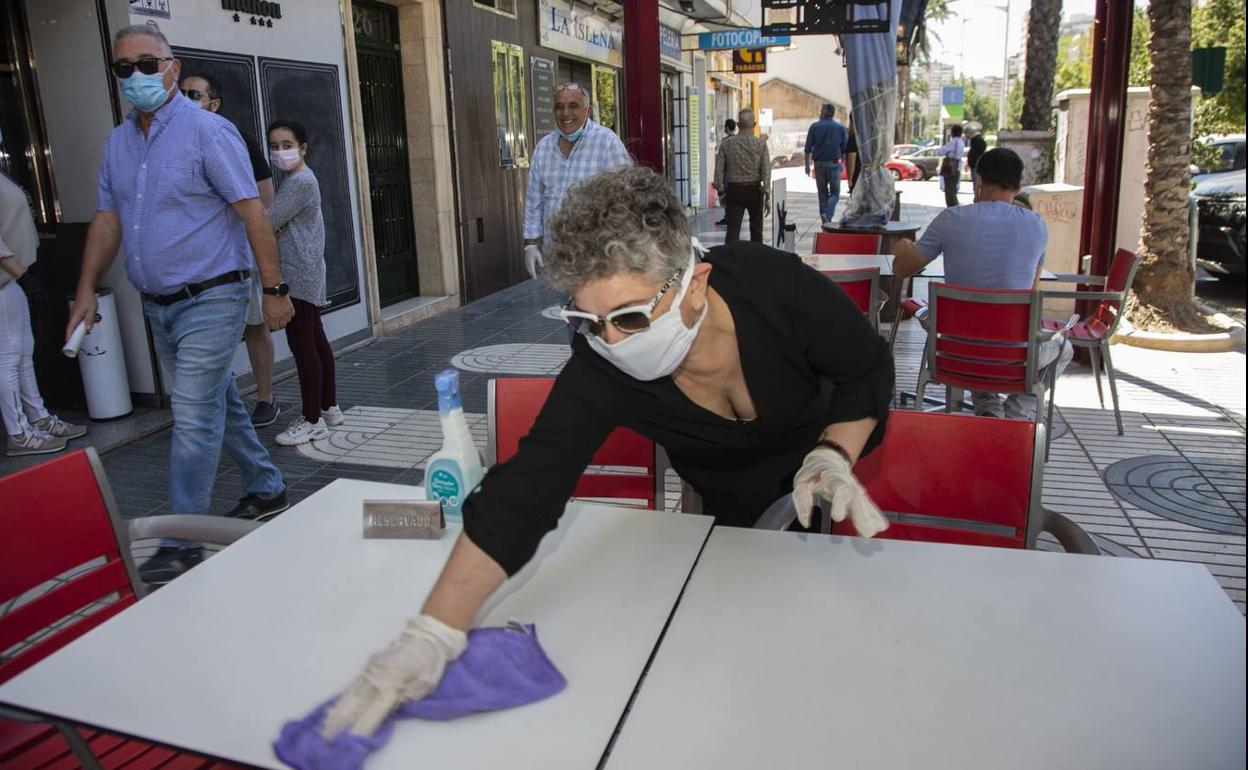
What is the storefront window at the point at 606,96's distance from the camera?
13.7m

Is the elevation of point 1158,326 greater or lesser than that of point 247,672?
lesser

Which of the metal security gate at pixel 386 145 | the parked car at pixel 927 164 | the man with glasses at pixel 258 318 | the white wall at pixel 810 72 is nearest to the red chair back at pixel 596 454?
the man with glasses at pixel 258 318

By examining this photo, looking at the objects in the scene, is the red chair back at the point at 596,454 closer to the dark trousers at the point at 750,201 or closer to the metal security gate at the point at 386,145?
the metal security gate at the point at 386,145

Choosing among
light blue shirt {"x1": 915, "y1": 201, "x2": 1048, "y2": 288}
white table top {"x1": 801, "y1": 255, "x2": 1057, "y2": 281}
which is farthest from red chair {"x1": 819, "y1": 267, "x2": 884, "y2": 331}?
white table top {"x1": 801, "y1": 255, "x2": 1057, "y2": 281}

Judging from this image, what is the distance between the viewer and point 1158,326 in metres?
7.23

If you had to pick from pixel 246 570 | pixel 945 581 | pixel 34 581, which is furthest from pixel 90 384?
pixel 945 581

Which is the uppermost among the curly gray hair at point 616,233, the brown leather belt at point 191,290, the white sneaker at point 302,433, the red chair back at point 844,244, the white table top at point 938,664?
the curly gray hair at point 616,233

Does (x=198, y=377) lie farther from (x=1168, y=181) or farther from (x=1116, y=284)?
(x=1168, y=181)

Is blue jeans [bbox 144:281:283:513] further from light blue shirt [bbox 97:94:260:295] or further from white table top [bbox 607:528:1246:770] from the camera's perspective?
white table top [bbox 607:528:1246:770]

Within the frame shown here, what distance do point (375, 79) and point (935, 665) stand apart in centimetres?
811

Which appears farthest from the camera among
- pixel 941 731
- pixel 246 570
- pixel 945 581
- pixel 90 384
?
pixel 90 384

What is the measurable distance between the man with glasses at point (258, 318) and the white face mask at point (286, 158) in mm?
112

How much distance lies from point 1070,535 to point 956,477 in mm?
285

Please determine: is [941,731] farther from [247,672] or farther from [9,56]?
[9,56]
